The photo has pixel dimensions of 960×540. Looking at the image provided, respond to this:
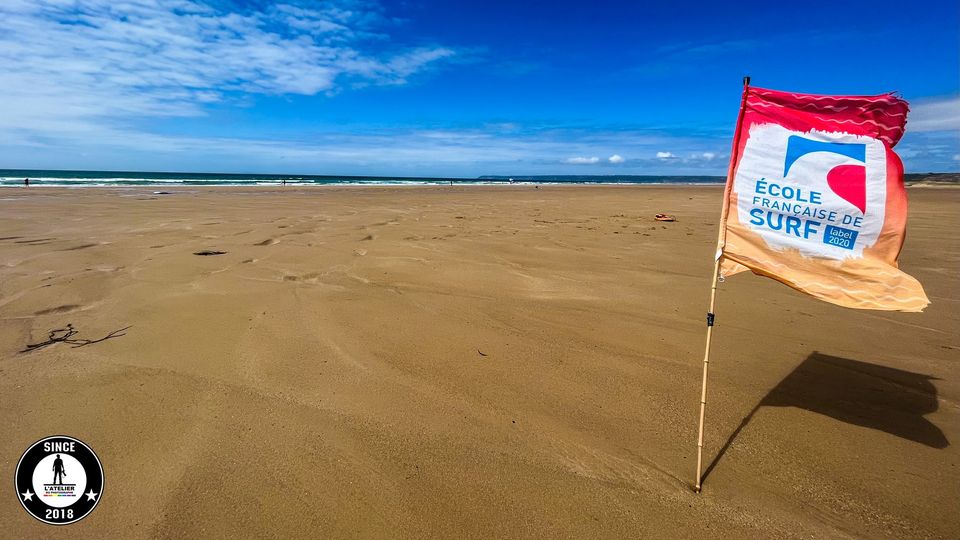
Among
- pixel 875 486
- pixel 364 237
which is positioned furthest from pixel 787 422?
pixel 364 237

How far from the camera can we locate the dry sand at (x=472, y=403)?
2232 millimetres

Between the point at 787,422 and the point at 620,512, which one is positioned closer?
the point at 620,512

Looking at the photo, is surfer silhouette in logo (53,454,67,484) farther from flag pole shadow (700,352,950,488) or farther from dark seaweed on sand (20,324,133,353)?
flag pole shadow (700,352,950,488)

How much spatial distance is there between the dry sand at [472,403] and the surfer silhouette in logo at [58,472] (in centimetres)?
17

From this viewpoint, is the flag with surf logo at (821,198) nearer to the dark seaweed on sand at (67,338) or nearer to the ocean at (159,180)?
the dark seaweed on sand at (67,338)

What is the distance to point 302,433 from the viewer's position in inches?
110

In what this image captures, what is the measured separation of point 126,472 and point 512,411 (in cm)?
234

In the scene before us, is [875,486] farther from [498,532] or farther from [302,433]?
[302,433]

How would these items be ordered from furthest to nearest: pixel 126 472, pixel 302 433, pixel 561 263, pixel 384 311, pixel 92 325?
pixel 561 263 < pixel 384 311 < pixel 92 325 < pixel 302 433 < pixel 126 472

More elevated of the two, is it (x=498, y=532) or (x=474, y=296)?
(x=474, y=296)

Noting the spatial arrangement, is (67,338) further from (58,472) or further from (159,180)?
(159,180)

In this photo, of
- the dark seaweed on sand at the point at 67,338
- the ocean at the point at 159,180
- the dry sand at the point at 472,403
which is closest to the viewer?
the dry sand at the point at 472,403

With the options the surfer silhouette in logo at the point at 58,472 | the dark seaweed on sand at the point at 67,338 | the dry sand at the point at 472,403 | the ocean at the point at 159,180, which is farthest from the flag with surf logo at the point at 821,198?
the ocean at the point at 159,180

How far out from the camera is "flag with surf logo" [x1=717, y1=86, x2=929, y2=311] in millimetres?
2363
